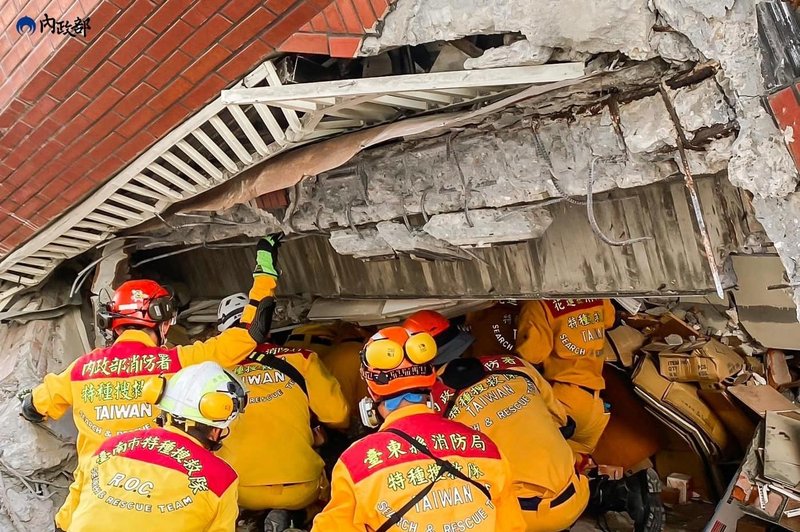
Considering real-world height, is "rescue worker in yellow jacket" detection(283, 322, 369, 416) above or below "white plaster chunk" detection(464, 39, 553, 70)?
below

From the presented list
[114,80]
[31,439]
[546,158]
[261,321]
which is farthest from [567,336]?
[31,439]

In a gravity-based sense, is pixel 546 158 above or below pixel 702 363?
above

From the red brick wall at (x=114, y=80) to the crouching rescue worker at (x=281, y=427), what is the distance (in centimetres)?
160

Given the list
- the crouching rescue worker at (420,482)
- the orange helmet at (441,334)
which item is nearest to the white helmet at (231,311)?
the orange helmet at (441,334)

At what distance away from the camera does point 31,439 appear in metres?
4.97

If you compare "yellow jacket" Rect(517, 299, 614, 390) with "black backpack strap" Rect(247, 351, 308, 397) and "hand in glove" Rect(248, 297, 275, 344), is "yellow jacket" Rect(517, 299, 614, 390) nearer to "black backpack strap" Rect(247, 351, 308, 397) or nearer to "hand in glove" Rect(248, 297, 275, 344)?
"black backpack strap" Rect(247, 351, 308, 397)

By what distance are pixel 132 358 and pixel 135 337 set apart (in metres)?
0.18

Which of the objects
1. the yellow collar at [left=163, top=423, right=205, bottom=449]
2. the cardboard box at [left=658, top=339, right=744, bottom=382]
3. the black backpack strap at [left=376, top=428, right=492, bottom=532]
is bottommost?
the cardboard box at [left=658, top=339, right=744, bottom=382]

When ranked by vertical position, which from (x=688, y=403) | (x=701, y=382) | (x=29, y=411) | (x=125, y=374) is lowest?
(x=688, y=403)

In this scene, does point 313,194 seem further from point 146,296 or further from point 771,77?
point 771,77

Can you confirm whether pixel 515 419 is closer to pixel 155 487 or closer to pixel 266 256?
pixel 266 256

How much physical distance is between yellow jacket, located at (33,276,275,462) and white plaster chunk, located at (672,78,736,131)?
2.89 meters

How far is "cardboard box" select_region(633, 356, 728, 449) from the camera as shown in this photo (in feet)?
16.5

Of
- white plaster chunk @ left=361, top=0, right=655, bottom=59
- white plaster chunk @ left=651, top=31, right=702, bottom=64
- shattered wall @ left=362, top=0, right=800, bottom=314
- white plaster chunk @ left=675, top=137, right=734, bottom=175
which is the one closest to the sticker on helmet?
white plaster chunk @ left=361, top=0, right=655, bottom=59
